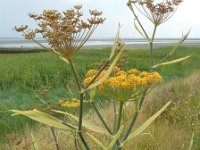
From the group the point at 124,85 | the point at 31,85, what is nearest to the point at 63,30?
the point at 124,85

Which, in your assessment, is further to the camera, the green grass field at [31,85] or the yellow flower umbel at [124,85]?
the green grass field at [31,85]

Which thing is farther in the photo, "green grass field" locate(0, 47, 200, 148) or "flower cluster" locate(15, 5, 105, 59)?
"green grass field" locate(0, 47, 200, 148)

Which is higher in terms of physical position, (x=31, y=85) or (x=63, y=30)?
(x=63, y=30)

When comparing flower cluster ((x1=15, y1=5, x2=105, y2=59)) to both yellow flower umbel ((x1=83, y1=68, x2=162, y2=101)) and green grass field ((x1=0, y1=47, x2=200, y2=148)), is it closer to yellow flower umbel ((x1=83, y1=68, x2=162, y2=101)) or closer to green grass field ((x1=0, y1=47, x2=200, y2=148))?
yellow flower umbel ((x1=83, y1=68, x2=162, y2=101))

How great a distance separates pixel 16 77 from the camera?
46.7ft

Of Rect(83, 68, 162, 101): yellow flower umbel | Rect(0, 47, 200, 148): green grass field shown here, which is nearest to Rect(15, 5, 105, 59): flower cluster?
Rect(83, 68, 162, 101): yellow flower umbel

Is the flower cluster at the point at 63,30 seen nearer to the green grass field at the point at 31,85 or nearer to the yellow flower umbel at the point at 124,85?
the yellow flower umbel at the point at 124,85

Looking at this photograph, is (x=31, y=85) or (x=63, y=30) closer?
(x=63, y=30)

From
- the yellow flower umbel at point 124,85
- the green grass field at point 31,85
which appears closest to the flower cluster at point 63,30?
the yellow flower umbel at point 124,85

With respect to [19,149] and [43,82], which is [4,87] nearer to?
[43,82]

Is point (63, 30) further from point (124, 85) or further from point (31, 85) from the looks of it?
point (31, 85)

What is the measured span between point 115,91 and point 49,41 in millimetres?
425

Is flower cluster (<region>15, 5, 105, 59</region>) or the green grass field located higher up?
flower cluster (<region>15, 5, 105, 59</region>)

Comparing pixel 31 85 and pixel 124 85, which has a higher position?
pixel 124 85
